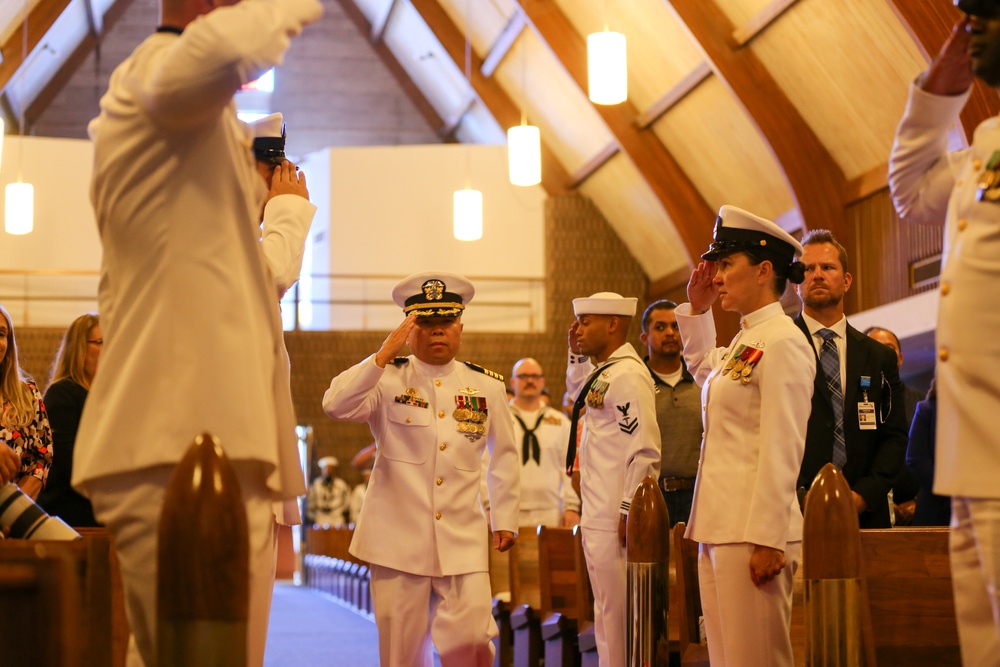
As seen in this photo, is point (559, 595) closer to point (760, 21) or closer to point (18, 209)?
point (760, 21)

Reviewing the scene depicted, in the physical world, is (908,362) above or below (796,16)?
below

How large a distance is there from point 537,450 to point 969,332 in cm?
636

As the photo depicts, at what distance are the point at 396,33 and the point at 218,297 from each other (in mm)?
16253

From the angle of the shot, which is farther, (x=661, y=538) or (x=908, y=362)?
(x=908, y=362)

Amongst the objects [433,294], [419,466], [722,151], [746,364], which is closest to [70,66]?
[722,151]

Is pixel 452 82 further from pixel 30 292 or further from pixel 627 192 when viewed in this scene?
pixel 30 292

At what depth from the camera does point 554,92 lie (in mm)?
14172

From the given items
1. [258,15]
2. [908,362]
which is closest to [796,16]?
[908,362]

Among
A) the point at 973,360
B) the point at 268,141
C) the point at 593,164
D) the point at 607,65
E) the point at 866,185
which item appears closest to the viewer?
the point at 973,360

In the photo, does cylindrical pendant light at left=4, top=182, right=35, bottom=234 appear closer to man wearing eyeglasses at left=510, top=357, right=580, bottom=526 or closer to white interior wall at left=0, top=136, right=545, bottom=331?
white interior wall at left=0, top=136, right=545, bottom=331

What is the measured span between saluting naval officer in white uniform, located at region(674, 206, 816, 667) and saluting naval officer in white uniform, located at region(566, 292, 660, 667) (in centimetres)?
132

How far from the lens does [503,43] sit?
14.0m

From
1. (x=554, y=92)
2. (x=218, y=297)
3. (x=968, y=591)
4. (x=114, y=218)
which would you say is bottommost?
(x=968, y=591)

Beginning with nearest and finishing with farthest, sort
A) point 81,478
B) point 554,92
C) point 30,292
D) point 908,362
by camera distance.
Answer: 1. point 81,478
2. point 908,362
3. point 554,92
4. point 30,292
